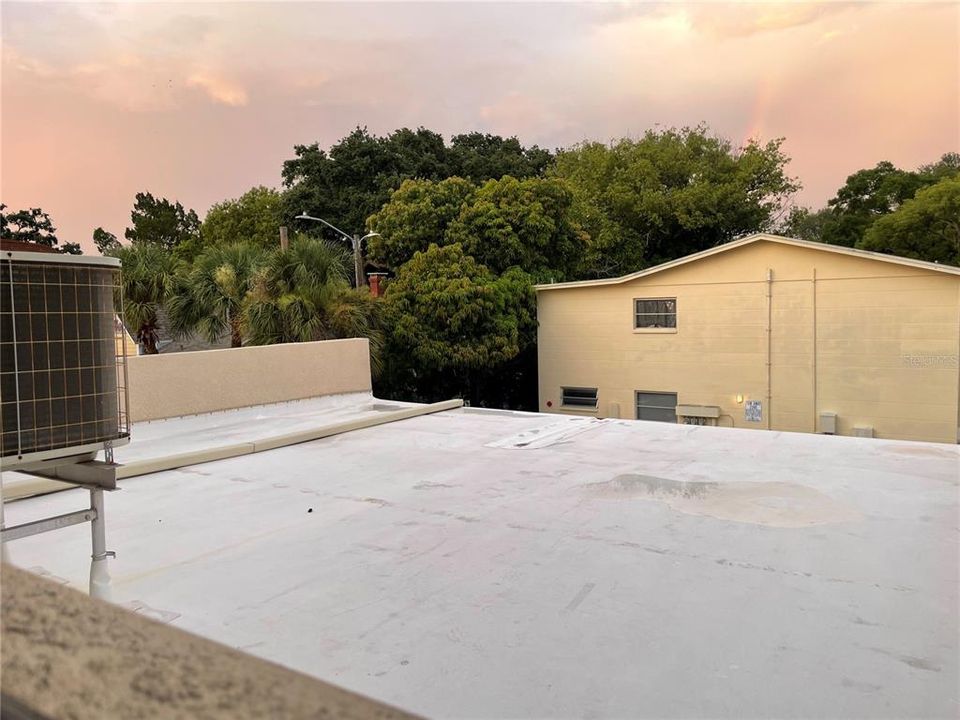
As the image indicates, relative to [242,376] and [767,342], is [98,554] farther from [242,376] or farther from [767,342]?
[767,342]

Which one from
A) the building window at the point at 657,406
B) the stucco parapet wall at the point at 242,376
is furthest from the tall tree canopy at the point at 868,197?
the stucco parapet wall at the point at 242,376

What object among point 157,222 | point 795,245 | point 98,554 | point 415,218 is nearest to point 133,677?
point 98,554

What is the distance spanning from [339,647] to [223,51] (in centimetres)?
1234

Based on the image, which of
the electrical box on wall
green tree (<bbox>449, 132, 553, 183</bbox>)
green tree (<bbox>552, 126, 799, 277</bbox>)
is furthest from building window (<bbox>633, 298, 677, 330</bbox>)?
green tree (<bbox>449, 132, 553, 183</bbox>)

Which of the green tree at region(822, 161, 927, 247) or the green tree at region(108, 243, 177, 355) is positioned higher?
the green tree at region(822, 161, 927, 247)

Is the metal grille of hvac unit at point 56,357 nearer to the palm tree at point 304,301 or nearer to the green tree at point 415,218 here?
the palm tree at point 304,301

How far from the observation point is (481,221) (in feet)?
66.5

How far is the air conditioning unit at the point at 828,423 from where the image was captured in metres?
16.0

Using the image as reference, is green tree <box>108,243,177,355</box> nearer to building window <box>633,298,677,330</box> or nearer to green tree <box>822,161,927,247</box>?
building window <box>633,298,677,330</box>

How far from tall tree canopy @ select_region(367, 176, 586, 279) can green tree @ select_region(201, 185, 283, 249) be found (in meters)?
19.3

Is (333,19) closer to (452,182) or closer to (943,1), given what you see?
(943,1)

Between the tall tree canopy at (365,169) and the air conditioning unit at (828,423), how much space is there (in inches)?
811

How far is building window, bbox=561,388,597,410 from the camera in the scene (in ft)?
66.1

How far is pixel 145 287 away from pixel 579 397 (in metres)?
12.4
